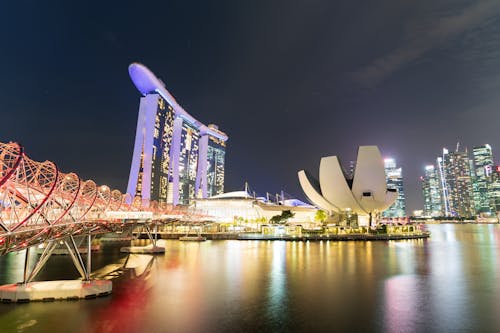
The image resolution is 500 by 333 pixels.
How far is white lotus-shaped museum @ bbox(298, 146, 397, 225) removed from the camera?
53653mm

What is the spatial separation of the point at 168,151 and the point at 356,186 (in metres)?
42.6

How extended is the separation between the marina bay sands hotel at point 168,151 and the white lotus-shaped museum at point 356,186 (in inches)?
1133

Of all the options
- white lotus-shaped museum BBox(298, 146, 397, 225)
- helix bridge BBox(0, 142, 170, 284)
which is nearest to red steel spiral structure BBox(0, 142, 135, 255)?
helix bridge BBox(0, 142, 170, 284)

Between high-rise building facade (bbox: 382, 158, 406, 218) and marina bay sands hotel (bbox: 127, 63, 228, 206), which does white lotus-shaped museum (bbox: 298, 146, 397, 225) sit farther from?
high-rise building facade (bbox: 382, 158, 406, 218)

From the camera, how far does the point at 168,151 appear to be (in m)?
78.8

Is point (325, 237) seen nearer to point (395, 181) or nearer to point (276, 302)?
point (276, 302)

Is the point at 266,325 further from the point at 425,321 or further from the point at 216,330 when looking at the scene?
the point at 425,321

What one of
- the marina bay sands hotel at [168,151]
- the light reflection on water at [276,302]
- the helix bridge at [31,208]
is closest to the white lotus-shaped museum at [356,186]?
the marina bay sands hotel at [168,151]

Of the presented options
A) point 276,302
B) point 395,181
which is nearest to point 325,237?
point 276,302

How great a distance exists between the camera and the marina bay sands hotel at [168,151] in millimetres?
63822

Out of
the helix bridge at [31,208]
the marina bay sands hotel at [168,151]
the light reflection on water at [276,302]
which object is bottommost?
the light reflection on water at [276,302]

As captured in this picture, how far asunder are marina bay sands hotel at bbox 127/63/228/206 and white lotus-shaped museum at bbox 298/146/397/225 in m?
28.8

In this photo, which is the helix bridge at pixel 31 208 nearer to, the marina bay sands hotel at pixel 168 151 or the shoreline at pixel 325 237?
the marina bay sands hotel at pixel 168 151

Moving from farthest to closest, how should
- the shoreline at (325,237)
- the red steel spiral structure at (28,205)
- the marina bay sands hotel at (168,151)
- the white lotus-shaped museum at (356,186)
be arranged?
the marina bay sands hotel at (168,151), the white lotus-shaped museum at (356,186), the shoreline at (325,237), the red steel spiral structure at (28,205)
